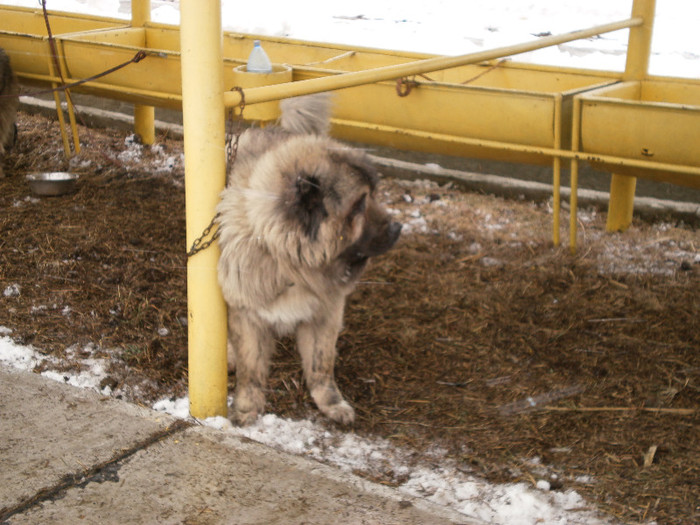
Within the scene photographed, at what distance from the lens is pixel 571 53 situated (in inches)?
289

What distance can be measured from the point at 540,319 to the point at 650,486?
5.08ft

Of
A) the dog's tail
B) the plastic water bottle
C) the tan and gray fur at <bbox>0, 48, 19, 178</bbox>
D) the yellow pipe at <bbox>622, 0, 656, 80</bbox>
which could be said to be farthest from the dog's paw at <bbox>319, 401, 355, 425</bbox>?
the tan and gray fur at <bbox>0, 48, 19, 178</bbox>

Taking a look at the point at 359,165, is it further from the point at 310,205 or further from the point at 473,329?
the point at 473,329

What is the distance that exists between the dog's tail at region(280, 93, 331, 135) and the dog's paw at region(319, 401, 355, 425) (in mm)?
1271

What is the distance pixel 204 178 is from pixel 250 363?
33.0 inches

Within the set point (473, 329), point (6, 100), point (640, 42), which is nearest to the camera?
point (473, 329)

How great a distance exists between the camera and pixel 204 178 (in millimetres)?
2938

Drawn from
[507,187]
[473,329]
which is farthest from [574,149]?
[507,187]

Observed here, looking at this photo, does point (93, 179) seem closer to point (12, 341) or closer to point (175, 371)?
point (12, 341)

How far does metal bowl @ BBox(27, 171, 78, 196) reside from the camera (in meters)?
5.95

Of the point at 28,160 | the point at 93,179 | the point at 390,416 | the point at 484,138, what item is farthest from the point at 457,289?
the point at 28,160

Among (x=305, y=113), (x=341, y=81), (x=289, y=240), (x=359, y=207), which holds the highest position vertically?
(x=341, y=81)

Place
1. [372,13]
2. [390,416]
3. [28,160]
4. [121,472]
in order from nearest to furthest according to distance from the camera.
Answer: [121,472], [390,416], [28,160], [372,13]

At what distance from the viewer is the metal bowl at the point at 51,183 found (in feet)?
19.5
